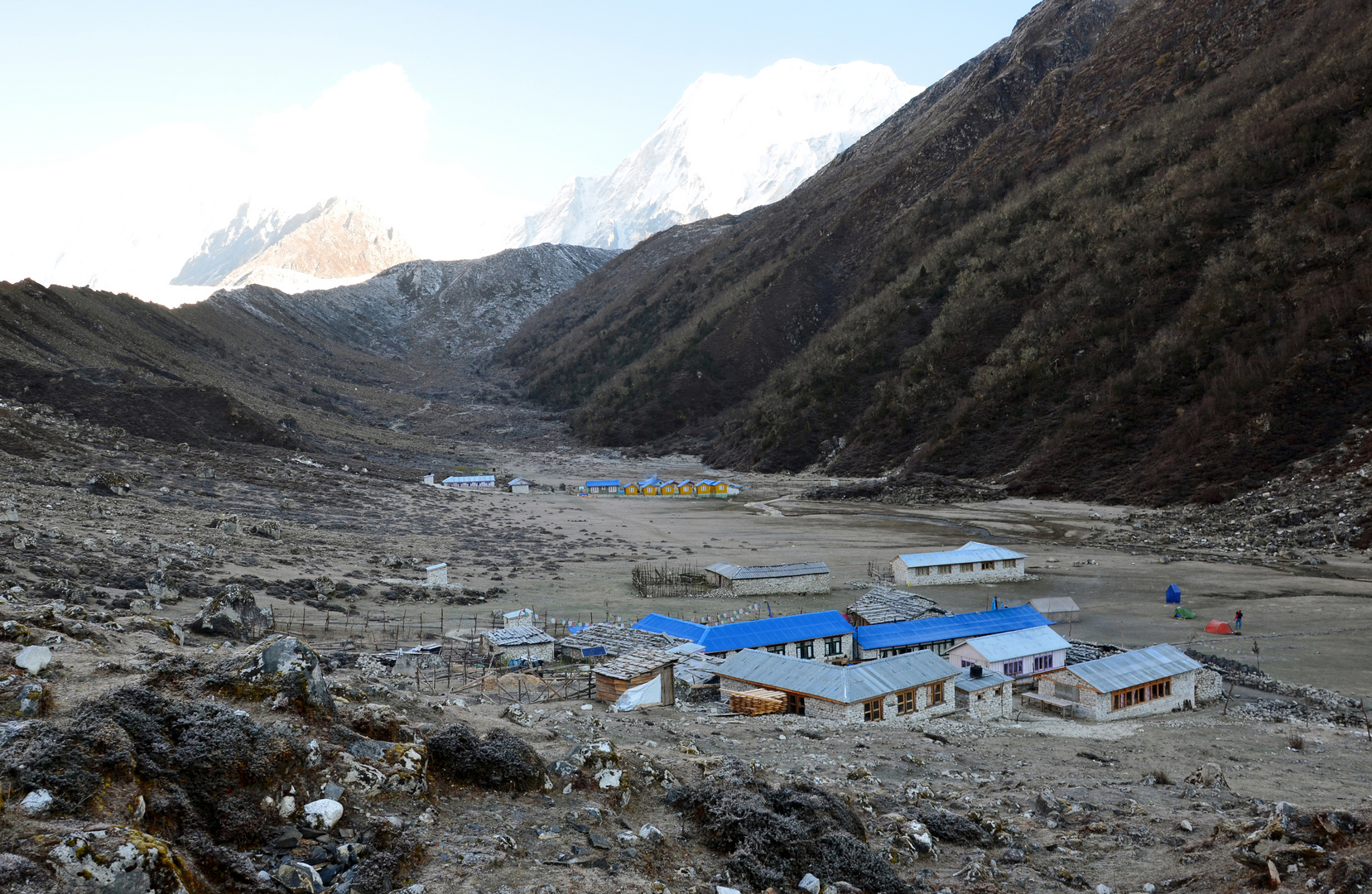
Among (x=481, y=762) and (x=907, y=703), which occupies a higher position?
(x=481, y=762)

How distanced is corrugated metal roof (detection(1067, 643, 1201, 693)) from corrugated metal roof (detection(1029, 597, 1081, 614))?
900 cm

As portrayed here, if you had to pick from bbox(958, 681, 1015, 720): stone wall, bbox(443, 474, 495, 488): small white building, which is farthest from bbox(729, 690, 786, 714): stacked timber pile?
bbox(443, 474, 495, 488): small white building

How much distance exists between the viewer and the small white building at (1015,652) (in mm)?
24953

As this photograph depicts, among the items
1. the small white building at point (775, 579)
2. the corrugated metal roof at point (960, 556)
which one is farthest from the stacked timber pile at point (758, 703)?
the corrugated metal roof at point (960, 556)

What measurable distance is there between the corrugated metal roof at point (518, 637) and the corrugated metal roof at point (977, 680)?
11622mm

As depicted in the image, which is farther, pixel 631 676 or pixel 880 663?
pixel 880 663

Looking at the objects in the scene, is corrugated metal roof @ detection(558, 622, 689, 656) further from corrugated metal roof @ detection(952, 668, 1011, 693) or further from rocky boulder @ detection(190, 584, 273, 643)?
rocky boulder @ detection(190, 584, 273, 643)

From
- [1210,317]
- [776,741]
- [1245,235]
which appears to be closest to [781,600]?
[776,741]

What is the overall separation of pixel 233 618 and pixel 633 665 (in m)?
10.0

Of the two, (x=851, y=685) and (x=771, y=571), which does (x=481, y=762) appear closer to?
(x=851, y=685)

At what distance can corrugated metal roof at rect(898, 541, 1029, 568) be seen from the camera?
39.8 meters

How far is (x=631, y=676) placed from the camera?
20.7 meters

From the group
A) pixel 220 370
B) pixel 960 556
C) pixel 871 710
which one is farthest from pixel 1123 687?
pixel 220 370

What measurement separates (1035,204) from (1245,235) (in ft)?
90.5
